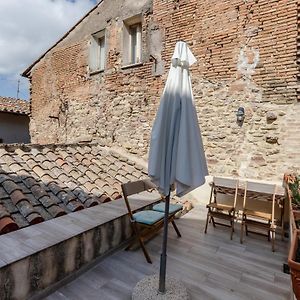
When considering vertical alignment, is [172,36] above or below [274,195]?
above

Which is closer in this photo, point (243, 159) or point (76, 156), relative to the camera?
point (243, 159)

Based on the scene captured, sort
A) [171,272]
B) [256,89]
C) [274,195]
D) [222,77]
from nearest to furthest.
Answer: [171,272], [274,195], [256,89], [222,77]

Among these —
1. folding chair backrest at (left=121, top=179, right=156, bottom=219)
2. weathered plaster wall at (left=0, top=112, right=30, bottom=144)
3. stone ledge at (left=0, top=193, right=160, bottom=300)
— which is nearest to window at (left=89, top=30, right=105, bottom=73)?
folding chair backrest at (left=121, top=179, right=156, bottom=219)

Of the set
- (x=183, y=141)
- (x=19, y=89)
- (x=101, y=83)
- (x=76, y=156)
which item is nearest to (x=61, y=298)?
(x=183, y=141)

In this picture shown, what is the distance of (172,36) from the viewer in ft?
20.3

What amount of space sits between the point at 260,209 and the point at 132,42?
5.98 meters

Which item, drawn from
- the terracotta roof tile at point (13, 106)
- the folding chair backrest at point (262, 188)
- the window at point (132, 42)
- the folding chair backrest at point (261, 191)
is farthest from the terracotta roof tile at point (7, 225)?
the terracotta roof tile at point (13, 106)

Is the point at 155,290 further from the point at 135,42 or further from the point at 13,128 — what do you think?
the point at 13,128

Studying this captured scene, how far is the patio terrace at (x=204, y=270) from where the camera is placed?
99.6 inches

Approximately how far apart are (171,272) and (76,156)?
382cm

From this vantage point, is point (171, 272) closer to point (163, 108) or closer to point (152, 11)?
point (163, 108)

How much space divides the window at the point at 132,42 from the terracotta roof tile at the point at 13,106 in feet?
26.8

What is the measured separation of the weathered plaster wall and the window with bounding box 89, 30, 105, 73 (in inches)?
296

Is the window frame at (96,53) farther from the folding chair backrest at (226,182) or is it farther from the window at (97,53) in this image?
the folding chair backrest at (226,182)
